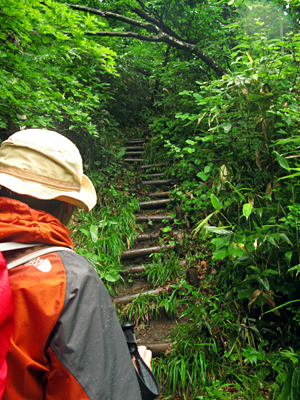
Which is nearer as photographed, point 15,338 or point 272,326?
point 15,338

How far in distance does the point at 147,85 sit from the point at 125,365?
800 centimetres

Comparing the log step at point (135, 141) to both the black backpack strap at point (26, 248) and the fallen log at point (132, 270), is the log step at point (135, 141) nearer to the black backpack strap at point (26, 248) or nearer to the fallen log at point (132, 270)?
the fallen log at point (132, 270)

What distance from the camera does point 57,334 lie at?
26.4 inches

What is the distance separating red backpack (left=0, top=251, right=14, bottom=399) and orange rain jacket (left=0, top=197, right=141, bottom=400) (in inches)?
1.8

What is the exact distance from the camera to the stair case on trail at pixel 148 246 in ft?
9.94

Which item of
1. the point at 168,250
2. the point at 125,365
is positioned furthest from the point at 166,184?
the point at 125,365

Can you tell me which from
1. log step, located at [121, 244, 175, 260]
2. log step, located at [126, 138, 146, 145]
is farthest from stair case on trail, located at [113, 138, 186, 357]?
log step, located at [126, 138, 146, 145]

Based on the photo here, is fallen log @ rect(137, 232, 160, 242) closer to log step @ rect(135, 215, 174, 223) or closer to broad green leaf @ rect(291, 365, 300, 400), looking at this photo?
log step @ rect(135, 215, 174, 223)

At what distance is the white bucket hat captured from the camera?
0.83 metres

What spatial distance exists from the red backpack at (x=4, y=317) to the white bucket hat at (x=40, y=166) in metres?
0.27

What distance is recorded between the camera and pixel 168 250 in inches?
154

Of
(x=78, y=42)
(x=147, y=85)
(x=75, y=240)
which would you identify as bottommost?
(x=75, y=240)

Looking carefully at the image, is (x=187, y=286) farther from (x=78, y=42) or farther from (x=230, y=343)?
(x=78, y=42)

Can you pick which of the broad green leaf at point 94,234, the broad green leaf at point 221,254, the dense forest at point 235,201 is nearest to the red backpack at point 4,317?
the dense forest at point 235,201
